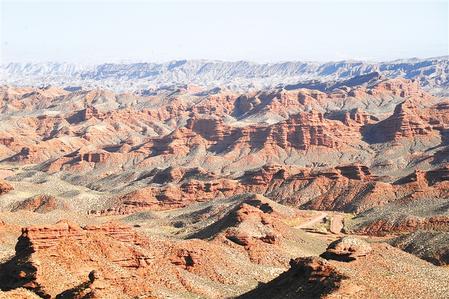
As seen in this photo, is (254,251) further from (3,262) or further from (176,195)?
(176,195)

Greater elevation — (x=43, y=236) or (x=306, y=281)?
(x=43, y=236)

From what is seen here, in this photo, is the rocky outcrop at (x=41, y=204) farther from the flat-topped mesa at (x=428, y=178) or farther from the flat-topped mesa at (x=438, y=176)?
Answer: the flat-topped mesa at (x=438, y=176)

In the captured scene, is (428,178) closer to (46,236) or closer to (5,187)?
(5,187)

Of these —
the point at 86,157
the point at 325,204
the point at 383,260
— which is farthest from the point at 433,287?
the point at 86,157

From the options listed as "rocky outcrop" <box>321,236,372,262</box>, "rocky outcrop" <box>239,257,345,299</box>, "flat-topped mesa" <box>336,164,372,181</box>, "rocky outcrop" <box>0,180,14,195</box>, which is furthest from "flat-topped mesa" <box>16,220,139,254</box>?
"flat-topped mesa" <box>336,164,372,181</box>

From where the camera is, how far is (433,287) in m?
54.9

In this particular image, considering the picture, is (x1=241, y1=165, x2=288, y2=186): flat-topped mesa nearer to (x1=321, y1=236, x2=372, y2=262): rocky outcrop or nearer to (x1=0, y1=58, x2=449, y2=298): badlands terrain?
(x1=0, y1=58, x2=449, y2=298): badlands terrain

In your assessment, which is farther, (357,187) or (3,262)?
(357,187)

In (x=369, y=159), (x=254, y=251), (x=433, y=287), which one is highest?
(x=433, y=287)

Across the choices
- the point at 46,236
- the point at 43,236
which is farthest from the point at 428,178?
the point at 43,236

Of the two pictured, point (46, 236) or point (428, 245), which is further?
point (428, 245)

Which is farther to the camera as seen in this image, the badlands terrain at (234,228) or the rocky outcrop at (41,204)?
the rocky outcrop at (41,204)

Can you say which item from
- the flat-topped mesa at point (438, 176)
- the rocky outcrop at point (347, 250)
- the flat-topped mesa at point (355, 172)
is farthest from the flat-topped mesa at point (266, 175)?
the rocky outcrop at point (347, 250)

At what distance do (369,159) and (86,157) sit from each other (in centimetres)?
8008
